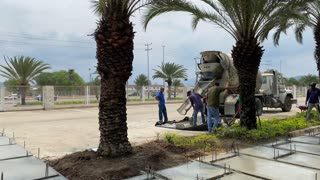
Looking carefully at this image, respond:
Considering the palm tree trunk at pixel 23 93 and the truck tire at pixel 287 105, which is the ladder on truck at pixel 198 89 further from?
the palm tree trunk at pixel 23 93

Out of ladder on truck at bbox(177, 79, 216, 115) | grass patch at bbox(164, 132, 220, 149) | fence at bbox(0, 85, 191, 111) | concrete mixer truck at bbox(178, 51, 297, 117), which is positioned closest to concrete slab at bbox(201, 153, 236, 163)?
grass patch at bbox(164, 132, 220, 149)

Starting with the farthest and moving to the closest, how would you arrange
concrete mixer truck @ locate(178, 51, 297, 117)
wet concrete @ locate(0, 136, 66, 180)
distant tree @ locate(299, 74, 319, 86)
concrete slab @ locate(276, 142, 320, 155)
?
1. distant tree @ locate(299, 74, 319, 86)
2. concrete mixer truck @ locate(178, 51, 297, 117)
3. concrete slab @ locate(276, 142, 320, 155)
4. wet concrete @ locate(0, 136, 66, 180)

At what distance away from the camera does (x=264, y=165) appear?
6.63m

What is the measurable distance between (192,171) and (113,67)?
2524mm

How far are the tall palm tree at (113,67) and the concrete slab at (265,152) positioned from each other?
2.93m

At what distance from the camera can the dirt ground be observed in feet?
19.5

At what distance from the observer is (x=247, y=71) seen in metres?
10.4

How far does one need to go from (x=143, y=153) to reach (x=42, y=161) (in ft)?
6.91

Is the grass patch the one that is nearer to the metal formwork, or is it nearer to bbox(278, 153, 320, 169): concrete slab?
the metal formwork

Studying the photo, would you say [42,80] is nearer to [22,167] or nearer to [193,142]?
[193,142]

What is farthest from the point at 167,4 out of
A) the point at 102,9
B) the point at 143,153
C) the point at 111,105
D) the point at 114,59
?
the point at 143,153

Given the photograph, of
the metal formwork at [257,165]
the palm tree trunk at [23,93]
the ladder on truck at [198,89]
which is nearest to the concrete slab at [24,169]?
the metal formwork at [257,165]

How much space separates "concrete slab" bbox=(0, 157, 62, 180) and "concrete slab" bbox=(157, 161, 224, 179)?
2.05 metres

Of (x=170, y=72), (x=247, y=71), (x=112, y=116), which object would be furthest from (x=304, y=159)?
(x=170, y=72)
